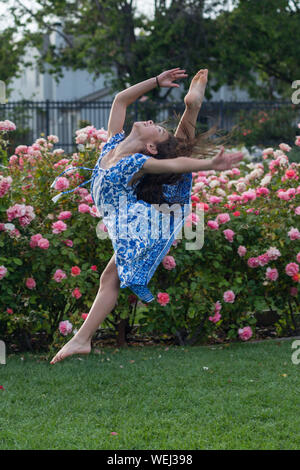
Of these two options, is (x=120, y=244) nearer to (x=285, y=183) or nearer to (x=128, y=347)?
(x=128, y=347)

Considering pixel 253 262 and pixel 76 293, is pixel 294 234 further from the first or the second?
pixel 76 293

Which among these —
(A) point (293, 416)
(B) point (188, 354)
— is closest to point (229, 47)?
(B) point (188, 354)

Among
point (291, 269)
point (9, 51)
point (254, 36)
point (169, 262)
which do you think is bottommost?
point (291, 269)

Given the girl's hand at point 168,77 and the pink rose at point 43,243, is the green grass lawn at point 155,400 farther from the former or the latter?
the girl's hand at point 168,77

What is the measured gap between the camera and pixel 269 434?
10.3 feet

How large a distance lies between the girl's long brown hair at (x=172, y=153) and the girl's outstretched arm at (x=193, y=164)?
325 mm

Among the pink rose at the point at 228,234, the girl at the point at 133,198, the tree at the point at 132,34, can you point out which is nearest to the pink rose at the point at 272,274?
the pink rose at the point at 228,234

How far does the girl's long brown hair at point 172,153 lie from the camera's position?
12.5 feet

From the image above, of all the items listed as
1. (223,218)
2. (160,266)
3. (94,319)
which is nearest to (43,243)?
(160,266)

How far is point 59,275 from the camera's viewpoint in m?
4.74

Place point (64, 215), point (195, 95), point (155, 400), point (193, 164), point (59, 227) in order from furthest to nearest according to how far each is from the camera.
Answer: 1. point (64, 215)
2. point (59, 227)
3. point (195, 95)
4. point (155, 400)
5. point (193, 164)

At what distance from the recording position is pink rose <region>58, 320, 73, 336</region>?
474 cm

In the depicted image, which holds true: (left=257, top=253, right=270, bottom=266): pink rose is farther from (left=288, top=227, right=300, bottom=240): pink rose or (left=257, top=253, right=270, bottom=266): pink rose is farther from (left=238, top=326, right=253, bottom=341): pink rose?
(left=238, top=326, right=253, bottom=341): pink rose

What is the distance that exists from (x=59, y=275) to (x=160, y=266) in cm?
81
